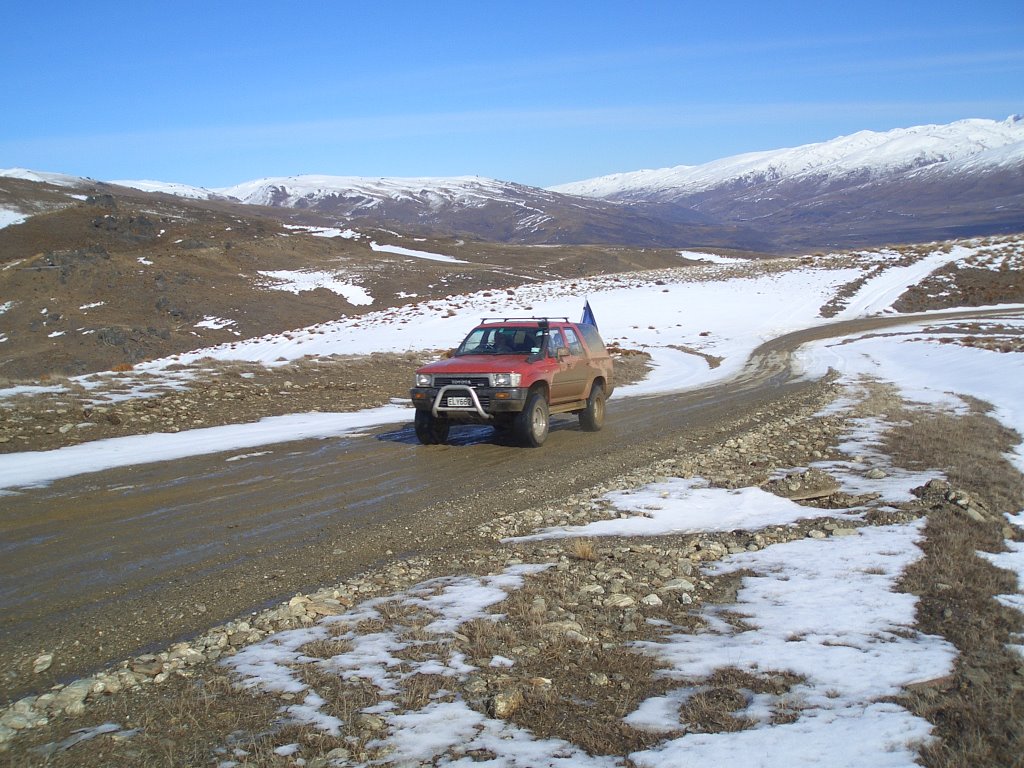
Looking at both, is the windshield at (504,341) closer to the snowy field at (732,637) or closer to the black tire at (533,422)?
the black tire at (533,422)

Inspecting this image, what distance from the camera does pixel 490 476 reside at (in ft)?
33.1

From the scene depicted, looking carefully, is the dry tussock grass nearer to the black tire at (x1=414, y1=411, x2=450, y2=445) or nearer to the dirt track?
the dirt track

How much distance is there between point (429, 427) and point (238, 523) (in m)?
4.46

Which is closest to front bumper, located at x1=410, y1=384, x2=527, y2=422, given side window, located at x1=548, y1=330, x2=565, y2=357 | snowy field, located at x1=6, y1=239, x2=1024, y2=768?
side window, located at x1=548, y1=330, x2=565, y2=357

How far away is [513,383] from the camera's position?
38.0 ft

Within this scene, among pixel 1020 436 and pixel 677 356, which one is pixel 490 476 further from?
pixel 677 356

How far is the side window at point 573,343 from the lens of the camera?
1354 cm

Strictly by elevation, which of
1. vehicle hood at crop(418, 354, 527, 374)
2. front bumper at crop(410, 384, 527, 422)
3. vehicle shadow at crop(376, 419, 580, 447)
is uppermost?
vehicle hood at crop(418, 354, 527, 374)

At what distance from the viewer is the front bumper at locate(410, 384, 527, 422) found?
1151cm

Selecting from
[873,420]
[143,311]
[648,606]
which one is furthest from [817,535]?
[143,311]

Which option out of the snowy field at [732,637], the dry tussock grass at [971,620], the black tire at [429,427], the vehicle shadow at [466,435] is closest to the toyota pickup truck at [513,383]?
the black tire at [429,427]

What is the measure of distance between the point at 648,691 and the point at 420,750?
1.28 m

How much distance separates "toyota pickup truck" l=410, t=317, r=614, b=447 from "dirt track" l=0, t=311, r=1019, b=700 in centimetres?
46

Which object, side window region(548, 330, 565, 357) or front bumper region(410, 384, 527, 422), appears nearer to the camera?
front bumper region(410, 384, 527, 422)
